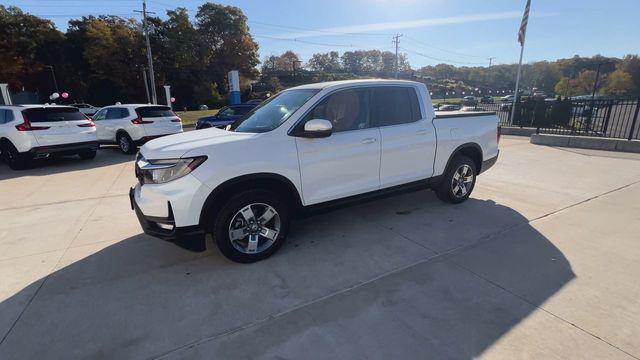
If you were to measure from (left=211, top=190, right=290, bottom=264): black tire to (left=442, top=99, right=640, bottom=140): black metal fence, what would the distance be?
11147 millimetres

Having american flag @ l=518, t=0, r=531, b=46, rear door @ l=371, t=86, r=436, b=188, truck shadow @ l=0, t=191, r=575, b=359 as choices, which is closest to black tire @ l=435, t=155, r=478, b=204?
rear door @ l=371, t=86, r=436, b=188

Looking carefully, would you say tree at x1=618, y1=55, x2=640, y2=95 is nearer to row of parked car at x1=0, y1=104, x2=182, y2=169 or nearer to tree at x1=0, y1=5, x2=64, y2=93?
row of parked car at x1=0, y1=104, x2=182, y2=169

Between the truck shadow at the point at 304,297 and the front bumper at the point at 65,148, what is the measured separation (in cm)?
617

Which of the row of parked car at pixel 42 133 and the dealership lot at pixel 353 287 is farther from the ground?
the row of parked car at pixel 42 133

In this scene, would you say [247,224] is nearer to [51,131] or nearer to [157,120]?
[51,131]

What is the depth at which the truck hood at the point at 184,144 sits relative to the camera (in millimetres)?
3125

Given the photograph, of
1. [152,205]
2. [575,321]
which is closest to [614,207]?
[575,321]

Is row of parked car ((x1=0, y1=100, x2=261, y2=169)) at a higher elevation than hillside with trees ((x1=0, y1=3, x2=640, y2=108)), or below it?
below

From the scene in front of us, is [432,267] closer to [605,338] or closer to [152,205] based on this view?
[605,338]

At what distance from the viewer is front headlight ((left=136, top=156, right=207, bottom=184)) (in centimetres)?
307

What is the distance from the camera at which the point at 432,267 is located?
3.29 m

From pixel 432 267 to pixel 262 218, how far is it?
1808 mm

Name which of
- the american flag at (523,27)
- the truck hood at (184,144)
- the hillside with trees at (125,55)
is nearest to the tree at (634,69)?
the hillside with trees at (125,55)

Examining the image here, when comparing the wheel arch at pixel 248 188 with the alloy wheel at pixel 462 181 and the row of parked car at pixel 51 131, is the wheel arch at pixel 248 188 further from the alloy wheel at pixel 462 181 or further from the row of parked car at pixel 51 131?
the row of parked car at pixel 51 131
